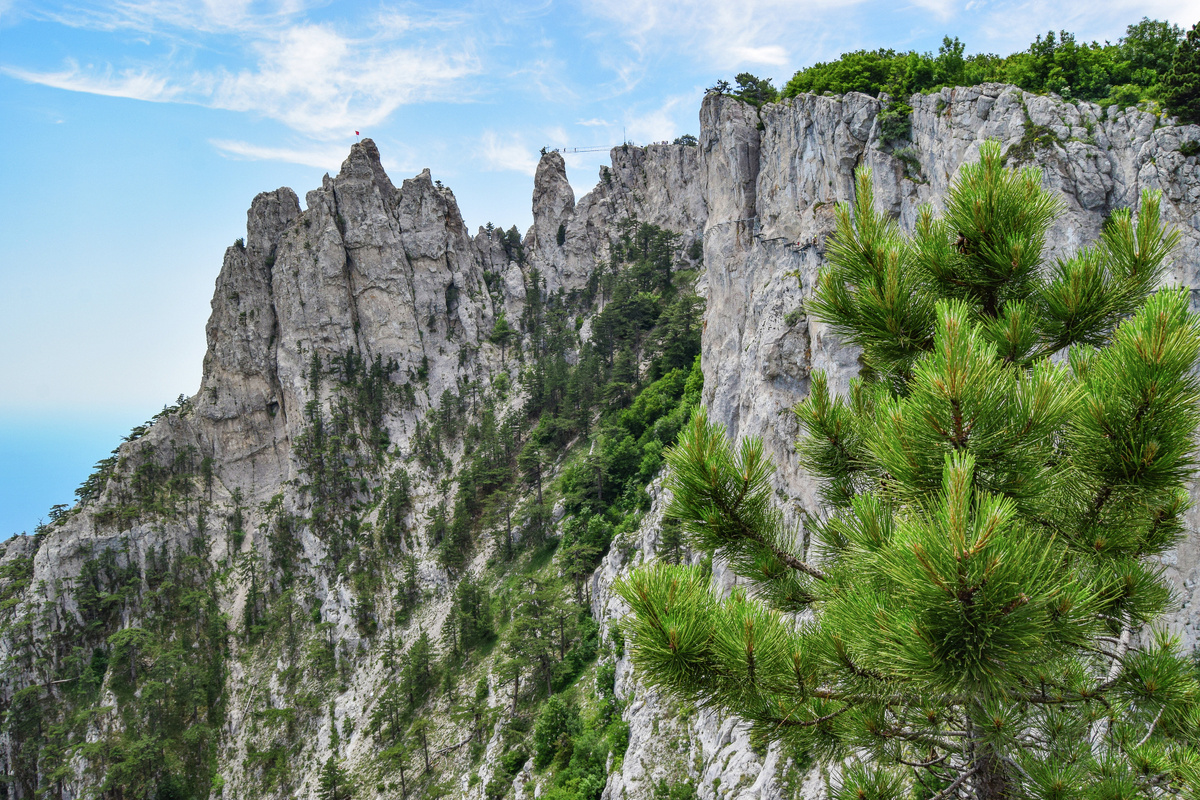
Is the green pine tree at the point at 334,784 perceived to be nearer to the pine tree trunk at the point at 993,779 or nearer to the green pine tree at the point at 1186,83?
the pine tree trunk at the point at 993,779

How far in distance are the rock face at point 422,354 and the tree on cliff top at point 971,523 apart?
14245 millimetres

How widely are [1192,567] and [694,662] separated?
56.4ft

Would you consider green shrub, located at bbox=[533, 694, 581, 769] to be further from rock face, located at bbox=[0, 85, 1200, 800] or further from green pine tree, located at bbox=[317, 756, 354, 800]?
green pine tree, located at bbox=[317, 756, 354, 800]

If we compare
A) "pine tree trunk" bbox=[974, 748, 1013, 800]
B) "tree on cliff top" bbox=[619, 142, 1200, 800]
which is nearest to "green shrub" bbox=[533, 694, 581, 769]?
"tree on cliff top" bbox=[619, 142, 1200, 800]

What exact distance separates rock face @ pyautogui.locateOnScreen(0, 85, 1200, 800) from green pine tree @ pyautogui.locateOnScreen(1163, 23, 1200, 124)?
80 cm

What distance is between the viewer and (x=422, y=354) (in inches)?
2719

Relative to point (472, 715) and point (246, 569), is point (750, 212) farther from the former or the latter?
point (246, 569)

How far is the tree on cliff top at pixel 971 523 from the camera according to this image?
2973 millimetres

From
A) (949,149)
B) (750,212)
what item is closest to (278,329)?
(750,212)

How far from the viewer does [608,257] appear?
7469 cm

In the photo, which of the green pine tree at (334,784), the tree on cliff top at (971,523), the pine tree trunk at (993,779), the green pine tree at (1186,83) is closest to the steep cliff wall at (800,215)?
the green pine tree at (1186,83)

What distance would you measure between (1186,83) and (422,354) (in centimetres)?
6411

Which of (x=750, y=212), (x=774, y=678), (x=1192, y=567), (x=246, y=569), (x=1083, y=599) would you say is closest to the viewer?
(x=1083, y=599)

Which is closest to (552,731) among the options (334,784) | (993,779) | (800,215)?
(334,784)
